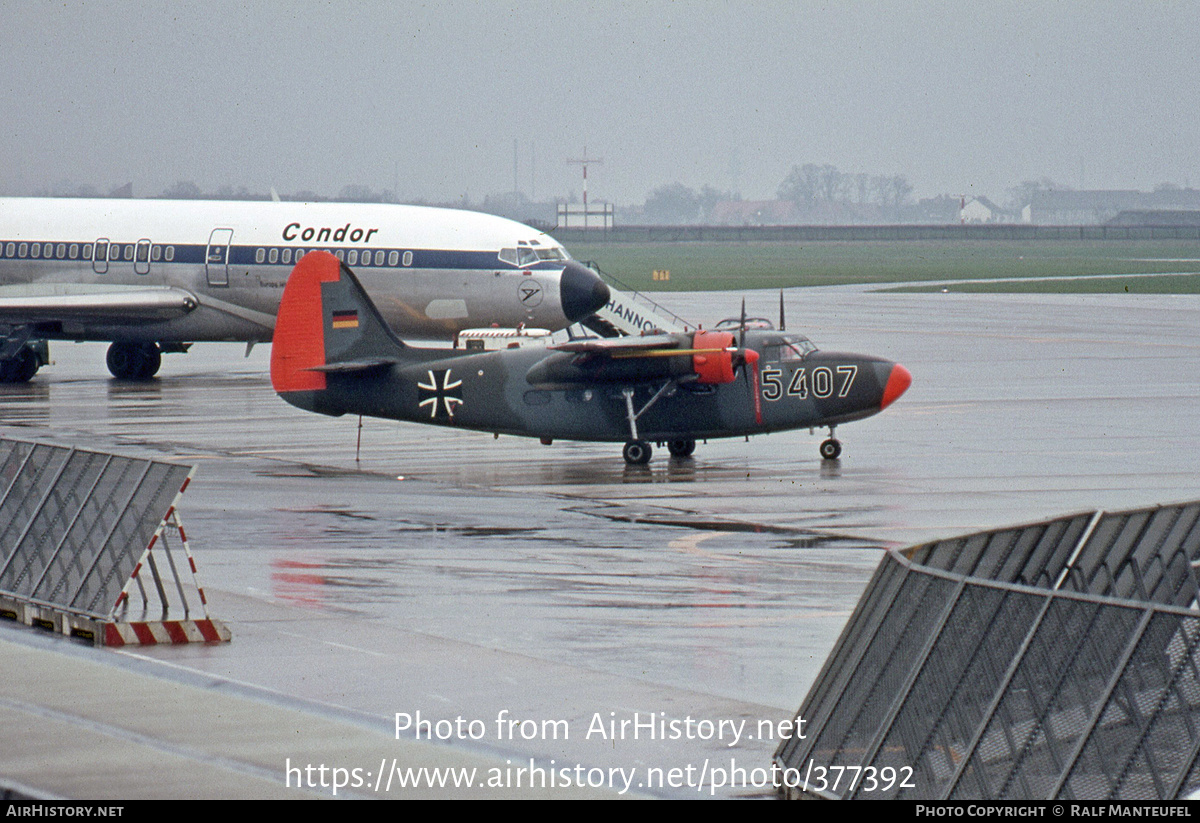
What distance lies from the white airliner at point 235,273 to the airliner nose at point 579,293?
0.12ft

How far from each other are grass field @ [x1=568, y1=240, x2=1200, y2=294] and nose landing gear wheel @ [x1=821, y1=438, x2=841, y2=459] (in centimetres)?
6928

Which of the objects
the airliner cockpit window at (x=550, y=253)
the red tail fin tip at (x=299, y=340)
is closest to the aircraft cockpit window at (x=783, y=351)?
the red tail fin tip at (x=299, y=340)

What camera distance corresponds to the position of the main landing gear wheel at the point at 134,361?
47.6 m

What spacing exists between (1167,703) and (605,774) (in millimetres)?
3657

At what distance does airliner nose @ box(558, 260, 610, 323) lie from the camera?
146ft

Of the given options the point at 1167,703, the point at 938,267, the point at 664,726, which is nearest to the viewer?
the point at 1167,703

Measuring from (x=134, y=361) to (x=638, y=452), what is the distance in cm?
2247

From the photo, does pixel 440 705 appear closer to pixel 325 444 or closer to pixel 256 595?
pixel 256 595

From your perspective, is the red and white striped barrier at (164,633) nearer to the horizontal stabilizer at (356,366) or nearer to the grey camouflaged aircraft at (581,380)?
the grey camouflaged aircraft at (581,380)

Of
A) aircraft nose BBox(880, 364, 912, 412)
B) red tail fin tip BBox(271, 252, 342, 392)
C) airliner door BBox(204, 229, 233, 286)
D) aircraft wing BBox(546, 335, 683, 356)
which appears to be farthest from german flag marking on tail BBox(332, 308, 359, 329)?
airliner door BBox(204, 229, 233, 286)

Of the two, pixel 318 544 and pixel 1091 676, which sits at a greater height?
pixel 1091 676

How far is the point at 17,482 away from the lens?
18016 mm

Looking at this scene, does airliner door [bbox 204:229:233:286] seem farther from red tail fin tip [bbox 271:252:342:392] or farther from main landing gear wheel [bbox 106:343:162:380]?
red tail fin tip [bbox 271:252:342:392]
